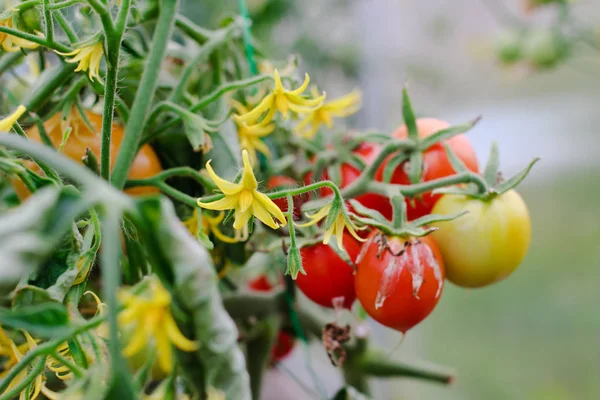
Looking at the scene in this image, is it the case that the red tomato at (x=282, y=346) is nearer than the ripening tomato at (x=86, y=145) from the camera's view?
No

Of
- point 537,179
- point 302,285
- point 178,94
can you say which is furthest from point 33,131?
point 537,179

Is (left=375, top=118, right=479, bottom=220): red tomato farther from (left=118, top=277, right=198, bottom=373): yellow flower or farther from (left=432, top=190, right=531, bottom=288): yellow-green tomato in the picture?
(left=118, top=277, right=198, bottom=373): yellow flower

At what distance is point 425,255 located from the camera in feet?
1.26

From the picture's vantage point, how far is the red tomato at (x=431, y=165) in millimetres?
445

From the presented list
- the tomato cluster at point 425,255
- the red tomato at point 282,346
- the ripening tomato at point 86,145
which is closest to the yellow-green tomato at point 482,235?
the tomato cluster at point 425,255

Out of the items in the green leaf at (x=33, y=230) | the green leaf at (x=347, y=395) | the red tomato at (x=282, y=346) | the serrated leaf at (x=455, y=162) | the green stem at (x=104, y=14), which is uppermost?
the green stem at (x=104, y=14)

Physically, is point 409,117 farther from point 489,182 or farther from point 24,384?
point 24,384

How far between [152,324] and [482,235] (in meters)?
0.28

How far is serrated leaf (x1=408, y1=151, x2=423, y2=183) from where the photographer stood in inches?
17.0

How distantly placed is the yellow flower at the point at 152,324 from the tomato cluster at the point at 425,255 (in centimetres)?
21

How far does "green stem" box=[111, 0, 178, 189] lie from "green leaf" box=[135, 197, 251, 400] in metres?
0.17

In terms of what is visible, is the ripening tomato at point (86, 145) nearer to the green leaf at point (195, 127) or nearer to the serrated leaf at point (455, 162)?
the green leaf at point (195, 127)

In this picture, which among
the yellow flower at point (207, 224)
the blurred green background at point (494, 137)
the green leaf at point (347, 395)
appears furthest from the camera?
the blurred green background at point (494, 137)

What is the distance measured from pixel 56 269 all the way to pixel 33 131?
161 mm
